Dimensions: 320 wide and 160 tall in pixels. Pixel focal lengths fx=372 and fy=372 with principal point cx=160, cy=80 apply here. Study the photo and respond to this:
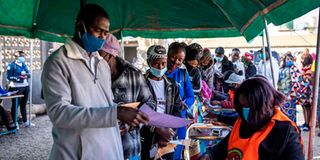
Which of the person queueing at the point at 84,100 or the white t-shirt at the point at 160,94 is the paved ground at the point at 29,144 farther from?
the person queueing at the point at 84,100

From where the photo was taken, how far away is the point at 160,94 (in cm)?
374

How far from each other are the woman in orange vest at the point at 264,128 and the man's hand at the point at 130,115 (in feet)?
2.61

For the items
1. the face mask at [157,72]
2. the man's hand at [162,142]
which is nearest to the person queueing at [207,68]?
the face mask at [157,72]

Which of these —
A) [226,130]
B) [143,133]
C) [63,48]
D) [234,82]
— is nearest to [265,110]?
[226,130]

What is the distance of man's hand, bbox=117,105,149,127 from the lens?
1.82 m

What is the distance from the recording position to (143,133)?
3.58 meters

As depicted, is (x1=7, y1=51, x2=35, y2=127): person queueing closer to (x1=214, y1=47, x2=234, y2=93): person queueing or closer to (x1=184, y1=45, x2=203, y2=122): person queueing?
(x1=214, y1=47, x2=234, y2=93): person queueing

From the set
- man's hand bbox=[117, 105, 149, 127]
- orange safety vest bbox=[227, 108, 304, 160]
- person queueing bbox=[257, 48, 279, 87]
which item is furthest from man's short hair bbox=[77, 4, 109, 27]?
person queueing bbox=[257, 48, 279, 87]

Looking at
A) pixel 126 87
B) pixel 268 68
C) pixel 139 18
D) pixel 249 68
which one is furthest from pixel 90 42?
pixel 268 68

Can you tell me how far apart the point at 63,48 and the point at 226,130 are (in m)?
1.70

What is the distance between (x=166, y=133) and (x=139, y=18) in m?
2.95

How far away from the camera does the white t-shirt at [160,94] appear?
3707mm

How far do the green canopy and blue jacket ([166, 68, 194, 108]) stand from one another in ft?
2.70

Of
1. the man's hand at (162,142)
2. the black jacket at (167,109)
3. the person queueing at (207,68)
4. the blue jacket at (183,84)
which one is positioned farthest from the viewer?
the person queueing at (207,68)
